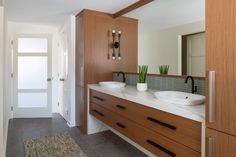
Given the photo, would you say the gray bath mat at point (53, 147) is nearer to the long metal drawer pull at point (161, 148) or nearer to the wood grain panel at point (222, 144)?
the long metal drawer pull at point (161, 148)

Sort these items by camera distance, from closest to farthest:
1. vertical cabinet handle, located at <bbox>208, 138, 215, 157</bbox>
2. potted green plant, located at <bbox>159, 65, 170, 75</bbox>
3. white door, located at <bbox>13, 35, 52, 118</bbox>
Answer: vertical cabinet handle, located at <bbox>208, 138, 215, 157</bbox> < potted green plant, located at <bbox>159, 65, 170, 75</bbox> < white door, located at <bbox>13, 35, 52, 118</bbox>

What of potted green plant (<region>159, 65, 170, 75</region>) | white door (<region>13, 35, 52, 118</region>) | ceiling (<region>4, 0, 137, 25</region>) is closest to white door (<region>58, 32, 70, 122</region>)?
white door (<region>13, 35, 52, 118</region>)

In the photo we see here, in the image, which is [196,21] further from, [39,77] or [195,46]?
[39,77]

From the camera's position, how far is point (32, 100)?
14.5 feet

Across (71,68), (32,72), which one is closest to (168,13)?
(71,68)

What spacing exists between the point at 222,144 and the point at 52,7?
3.09 meters

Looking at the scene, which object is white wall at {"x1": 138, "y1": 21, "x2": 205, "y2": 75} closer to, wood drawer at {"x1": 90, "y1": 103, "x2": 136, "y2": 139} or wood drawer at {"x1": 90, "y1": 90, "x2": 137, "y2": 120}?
wood drawer at {"x1": 90, "y1": 90, "x2": 137, "y2": 120}

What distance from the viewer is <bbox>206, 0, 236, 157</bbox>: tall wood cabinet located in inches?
41.5

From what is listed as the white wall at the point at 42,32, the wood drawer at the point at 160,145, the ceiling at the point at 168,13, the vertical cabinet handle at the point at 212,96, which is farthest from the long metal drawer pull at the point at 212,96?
the white wall at the point at 42,32

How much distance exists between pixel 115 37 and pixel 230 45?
257cm

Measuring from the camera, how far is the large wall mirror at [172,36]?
6.81 feet

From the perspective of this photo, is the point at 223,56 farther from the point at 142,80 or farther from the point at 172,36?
the point at 142,80

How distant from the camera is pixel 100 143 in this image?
9.58 ft

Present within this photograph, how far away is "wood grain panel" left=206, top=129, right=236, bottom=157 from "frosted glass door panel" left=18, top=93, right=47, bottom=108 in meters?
4.00
